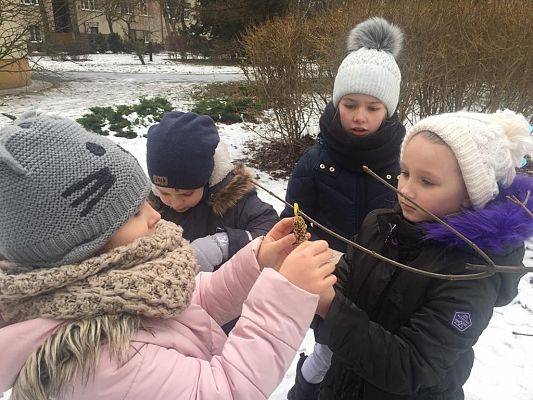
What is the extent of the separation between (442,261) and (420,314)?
0.58 ft

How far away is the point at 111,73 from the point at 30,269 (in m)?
22.4

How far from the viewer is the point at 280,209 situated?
546 cm

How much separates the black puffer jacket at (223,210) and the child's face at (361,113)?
0.71 meters

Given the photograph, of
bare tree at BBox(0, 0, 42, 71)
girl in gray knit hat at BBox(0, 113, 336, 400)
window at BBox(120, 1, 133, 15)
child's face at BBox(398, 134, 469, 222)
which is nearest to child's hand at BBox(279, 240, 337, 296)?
girl in gray knit hat at BBox(0, 113, 336, 400)

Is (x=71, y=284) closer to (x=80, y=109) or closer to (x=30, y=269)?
(x=30, y=269)

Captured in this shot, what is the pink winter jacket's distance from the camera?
36.5 inches

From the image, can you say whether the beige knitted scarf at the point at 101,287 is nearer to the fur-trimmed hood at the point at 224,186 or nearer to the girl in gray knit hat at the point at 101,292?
the girl in gray knit hat at the point at 101,292

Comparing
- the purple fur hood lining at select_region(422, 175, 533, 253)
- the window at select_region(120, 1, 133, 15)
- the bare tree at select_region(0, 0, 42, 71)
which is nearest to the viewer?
the purple fur hood lining at select_region(422, 175, 533, 253)

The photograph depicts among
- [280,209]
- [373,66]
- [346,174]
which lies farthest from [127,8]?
[346,174]

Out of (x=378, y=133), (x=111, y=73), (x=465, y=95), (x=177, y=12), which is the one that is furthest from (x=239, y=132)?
(x=177, y=12)

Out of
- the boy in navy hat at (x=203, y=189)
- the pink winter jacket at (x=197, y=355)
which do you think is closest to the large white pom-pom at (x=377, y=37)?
the boy in navy hat at (x=203, y=189)

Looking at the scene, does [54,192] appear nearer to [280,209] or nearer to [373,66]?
[373,66]

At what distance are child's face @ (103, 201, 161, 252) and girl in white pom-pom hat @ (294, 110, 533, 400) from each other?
22.3 inches

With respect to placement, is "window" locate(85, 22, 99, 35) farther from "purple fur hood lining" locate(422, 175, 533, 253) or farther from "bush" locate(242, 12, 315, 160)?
"purple fur hood lining" locate(422, 175, 533, 253)
